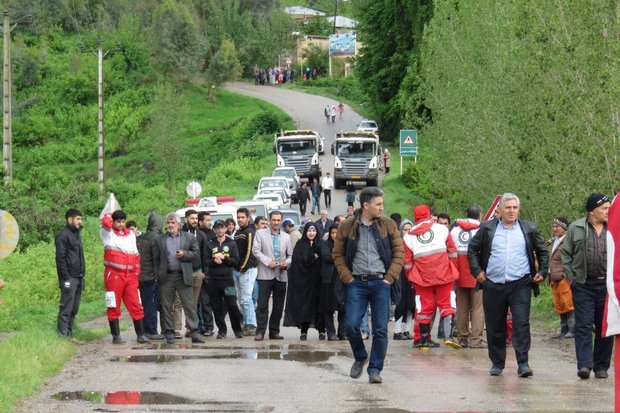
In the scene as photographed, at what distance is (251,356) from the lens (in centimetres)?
1664

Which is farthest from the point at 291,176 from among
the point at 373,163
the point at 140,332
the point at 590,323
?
the point at 590,323

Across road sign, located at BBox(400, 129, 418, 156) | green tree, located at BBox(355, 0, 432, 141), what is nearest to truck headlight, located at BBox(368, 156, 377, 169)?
road sign, located at BBox(400, 129, 418, 156)

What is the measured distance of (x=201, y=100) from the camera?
109m

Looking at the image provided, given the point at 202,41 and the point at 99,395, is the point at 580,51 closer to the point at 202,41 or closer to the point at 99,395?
the point at 99,395

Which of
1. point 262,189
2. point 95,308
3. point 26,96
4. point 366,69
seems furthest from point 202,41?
point 95,308

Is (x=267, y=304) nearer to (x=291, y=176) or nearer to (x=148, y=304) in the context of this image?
(x=148, y=304)

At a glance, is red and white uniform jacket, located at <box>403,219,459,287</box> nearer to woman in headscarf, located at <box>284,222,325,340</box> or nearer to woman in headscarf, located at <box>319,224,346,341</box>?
woman in headscarf, located at <box>319,224,346,341</box>

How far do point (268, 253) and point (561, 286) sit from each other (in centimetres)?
438

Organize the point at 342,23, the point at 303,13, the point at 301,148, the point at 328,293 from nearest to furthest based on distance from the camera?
the point at 328,293 < the point at 301,148 < the point at 342,23 < the point at 303,13

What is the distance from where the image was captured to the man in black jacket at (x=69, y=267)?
59.7 feet

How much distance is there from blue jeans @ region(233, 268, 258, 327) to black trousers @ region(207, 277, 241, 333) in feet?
0.84

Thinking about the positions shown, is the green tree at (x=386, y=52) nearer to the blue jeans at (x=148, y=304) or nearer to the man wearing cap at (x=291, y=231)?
the man wearing cap at (x=291, y=231)

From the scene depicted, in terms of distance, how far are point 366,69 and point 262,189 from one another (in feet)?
102

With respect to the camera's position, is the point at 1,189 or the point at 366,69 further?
the point at 366,69
